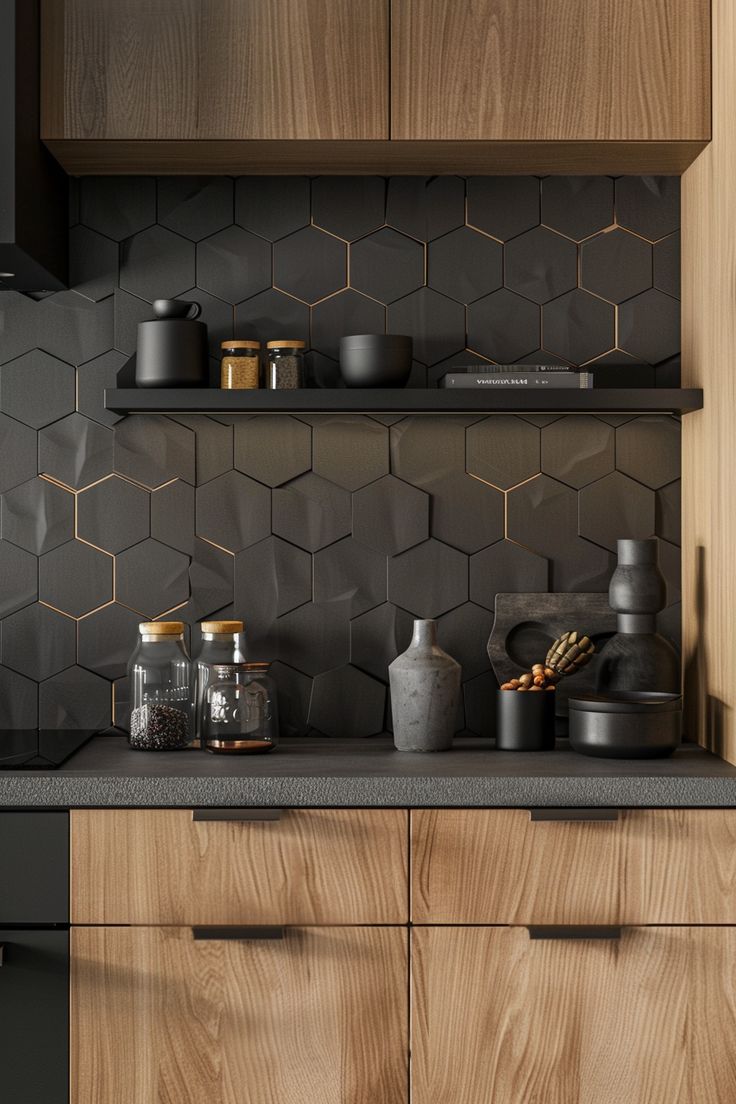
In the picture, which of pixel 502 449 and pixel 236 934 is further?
pixel 502 449

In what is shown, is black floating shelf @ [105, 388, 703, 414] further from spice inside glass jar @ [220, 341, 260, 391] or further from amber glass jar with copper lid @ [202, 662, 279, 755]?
amber glass jar with copper lid @ [202, 662, 279, 755]

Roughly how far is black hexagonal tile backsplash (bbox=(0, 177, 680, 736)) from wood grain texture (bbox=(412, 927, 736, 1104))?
74 cm

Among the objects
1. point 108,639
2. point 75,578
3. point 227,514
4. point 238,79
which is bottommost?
point 108,639

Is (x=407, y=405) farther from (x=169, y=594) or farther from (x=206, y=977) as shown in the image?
(x=206, y=977)

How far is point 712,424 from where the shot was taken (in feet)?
6.95

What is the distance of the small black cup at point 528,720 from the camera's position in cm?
209

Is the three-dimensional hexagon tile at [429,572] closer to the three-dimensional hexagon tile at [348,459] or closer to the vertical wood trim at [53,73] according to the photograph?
the three-dimensional hexagon tile at [348,459]

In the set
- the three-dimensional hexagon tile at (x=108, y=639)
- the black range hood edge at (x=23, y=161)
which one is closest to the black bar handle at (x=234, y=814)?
the three-dimensional hexagon tile at (x=108, y=639)

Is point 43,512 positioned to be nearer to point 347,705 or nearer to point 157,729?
point 157,729

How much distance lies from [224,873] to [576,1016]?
0.63 m

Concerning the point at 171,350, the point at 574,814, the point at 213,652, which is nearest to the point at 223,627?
the point at 213,652

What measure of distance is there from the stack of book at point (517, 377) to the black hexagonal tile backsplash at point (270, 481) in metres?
0.18

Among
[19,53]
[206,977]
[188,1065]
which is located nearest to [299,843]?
[206,977]

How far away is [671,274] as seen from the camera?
A: 2377 millimetres
